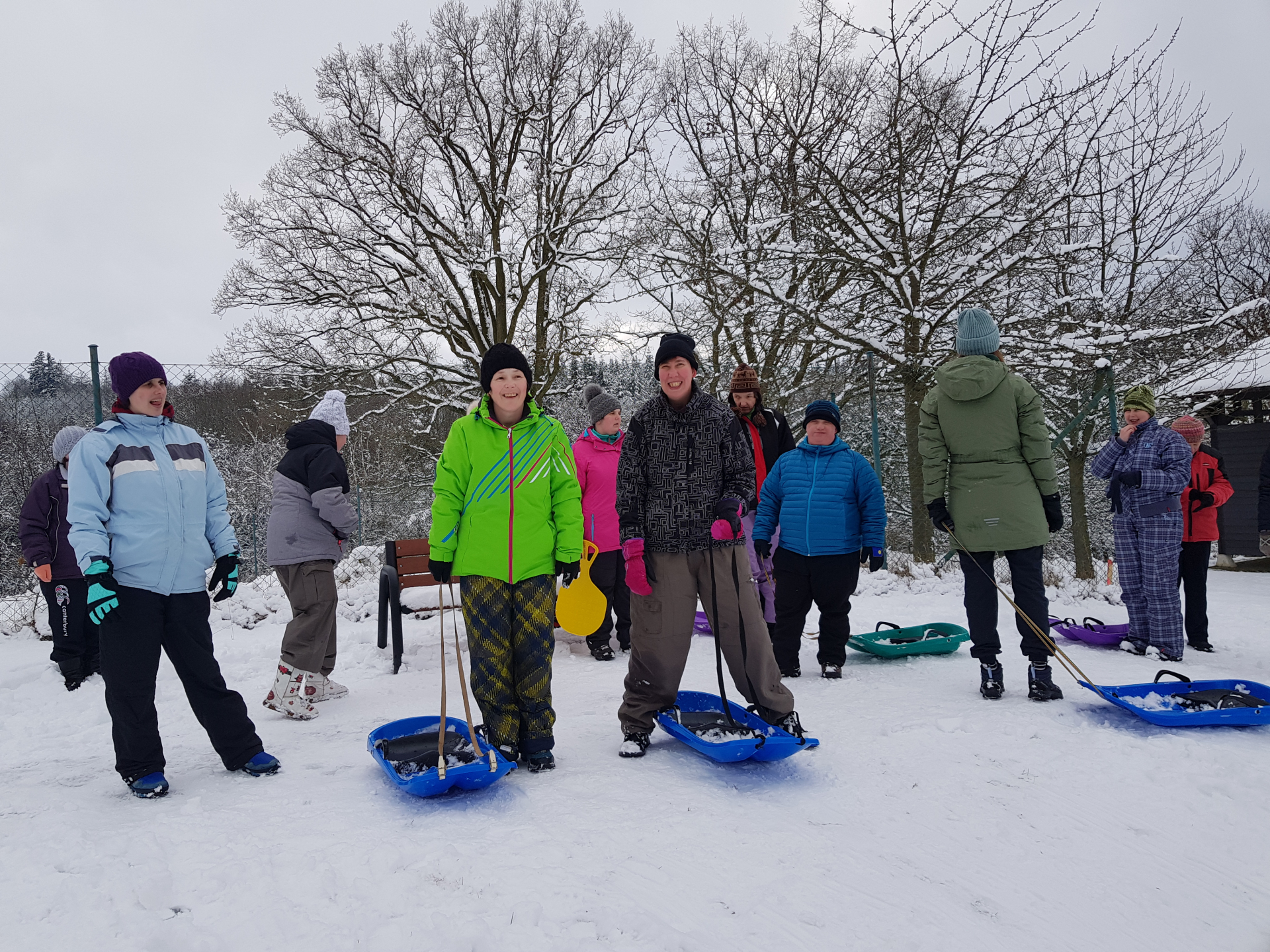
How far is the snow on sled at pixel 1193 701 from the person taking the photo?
333 centimetres

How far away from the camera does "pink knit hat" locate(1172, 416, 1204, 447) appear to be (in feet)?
18.8

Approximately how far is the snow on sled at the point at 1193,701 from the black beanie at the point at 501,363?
3080mm

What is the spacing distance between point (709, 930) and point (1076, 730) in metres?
2.33

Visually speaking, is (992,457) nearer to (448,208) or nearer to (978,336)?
(978,336)

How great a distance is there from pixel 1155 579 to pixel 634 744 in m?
3.79

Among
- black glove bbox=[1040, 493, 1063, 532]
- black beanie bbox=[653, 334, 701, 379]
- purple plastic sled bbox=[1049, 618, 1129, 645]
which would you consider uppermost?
black beanie bbox=[653, 334, 701, 379]

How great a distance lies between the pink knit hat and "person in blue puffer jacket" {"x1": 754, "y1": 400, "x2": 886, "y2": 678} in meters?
3.01

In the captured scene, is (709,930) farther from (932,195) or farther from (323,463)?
(932,195)

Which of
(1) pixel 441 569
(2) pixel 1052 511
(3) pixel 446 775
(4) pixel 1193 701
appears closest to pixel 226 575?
(1) pixel 441 569

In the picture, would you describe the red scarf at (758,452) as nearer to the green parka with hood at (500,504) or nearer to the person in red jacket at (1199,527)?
the green parka with hood at (500,504)

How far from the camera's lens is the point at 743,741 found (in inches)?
116

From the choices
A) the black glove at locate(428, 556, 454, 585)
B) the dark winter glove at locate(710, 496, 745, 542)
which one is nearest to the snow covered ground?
the black glove at locate(428, 556, 454, 585)

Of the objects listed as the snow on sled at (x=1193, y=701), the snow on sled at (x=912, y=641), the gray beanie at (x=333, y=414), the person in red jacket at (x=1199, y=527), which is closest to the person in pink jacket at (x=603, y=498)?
the gray beanie at (x=333, y=414)

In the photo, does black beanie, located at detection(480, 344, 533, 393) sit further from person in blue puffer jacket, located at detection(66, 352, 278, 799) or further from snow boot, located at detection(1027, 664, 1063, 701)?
snow boot, located at detection(1027, 664, 1063, 701)
